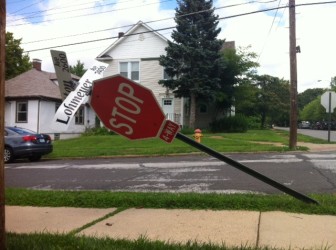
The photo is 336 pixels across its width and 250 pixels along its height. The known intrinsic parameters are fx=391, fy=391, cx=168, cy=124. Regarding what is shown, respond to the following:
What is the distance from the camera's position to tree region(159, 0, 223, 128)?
85.9 feet

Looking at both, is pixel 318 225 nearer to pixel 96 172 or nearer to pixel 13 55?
pixel 96 172

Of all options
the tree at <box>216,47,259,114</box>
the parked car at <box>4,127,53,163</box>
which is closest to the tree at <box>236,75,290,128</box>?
the tree at <box>216,47,259,114</box>

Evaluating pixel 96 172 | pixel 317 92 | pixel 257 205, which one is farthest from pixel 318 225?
pixel 317 92

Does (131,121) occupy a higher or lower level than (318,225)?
higher

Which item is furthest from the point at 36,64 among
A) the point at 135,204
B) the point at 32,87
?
the point at 135,204

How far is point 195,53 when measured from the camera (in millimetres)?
25812

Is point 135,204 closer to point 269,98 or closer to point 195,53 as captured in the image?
point 195,53

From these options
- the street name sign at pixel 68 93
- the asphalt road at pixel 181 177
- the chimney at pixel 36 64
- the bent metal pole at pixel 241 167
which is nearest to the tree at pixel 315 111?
the chimney at pixel 36 64

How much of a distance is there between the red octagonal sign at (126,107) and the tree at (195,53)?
2189 centimetres

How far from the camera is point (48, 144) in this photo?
16.2 meters

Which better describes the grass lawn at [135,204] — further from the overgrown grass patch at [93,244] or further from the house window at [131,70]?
the house window at [131,70]

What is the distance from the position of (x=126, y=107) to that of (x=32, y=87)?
87.2ft

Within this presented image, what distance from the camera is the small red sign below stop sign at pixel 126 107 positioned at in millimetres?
4172

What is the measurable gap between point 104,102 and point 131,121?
36cm
